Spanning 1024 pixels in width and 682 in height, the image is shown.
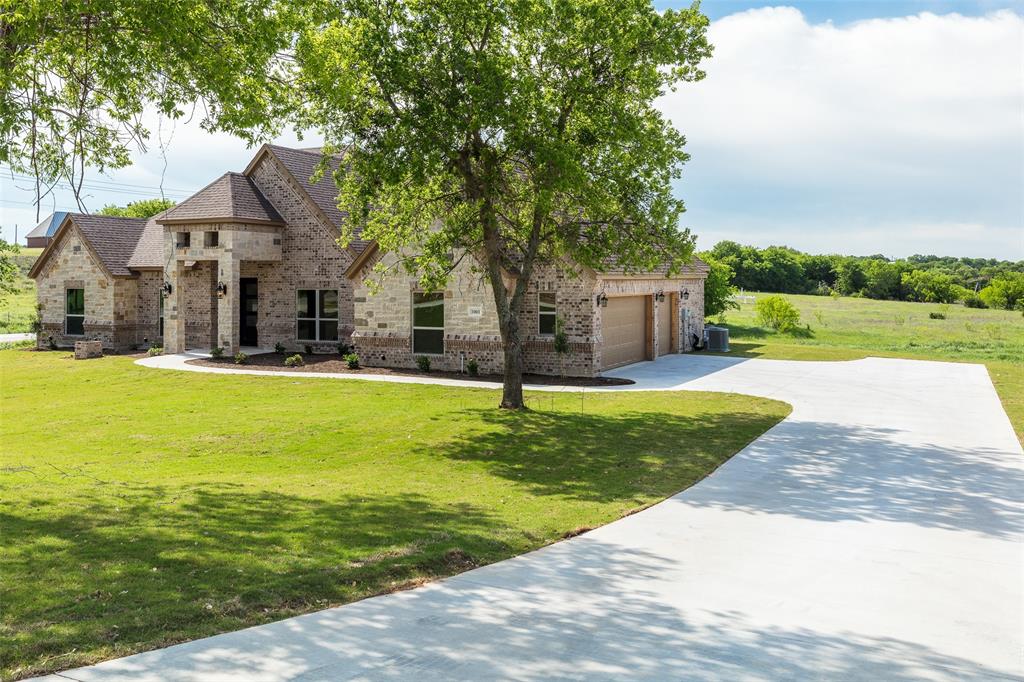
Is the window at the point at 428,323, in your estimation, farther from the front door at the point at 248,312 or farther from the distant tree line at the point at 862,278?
the distant tree line at the point at 862,278

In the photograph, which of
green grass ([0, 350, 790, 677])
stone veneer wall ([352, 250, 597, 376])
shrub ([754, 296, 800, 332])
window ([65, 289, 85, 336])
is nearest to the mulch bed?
stone veneer wall ([352, 250, 597, 376])

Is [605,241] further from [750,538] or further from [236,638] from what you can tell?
[236,638]

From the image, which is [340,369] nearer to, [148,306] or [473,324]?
[473,324]

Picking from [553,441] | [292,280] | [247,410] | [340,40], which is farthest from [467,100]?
[292,280]

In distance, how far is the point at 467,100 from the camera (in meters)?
15.9

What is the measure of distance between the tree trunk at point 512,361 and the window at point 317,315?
507 inches

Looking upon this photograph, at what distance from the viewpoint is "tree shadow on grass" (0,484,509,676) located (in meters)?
6.37

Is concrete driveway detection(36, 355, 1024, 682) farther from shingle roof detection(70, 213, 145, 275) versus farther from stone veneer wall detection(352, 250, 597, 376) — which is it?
shingle roof detection(70, 213, 145, 275)

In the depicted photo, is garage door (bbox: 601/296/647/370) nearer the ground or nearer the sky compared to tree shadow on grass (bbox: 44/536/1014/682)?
nearer the sky

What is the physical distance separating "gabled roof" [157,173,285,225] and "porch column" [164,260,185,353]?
6.03 feet

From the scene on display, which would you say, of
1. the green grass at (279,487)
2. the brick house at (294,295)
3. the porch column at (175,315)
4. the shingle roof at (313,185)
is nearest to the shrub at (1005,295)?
the brick house at (294,295)

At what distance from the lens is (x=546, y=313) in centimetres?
2436

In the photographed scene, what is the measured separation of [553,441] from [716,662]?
9414 mm

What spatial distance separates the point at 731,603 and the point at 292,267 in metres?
25.9
